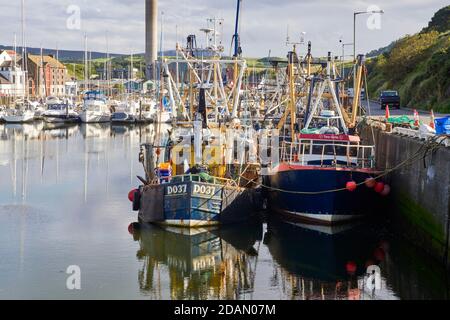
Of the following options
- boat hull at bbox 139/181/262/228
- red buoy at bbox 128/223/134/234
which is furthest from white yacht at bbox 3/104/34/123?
boat hull at bbox 139/181/262/228

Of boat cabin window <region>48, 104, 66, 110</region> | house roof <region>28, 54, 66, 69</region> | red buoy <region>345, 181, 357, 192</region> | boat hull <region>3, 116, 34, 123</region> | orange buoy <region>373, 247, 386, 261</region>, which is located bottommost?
orange buoy <region>373, 247, 386, 261</region>

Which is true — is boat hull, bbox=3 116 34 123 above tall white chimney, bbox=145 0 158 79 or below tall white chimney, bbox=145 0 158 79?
below

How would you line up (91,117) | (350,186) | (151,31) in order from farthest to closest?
(151,31)
(91,117)
(350,186)

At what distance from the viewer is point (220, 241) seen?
2164 cm

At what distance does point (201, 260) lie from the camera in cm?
1983

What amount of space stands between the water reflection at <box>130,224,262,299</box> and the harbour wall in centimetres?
450

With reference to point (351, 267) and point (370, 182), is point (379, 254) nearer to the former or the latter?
point (351, 267)

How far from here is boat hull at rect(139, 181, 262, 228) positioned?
21.9 meters

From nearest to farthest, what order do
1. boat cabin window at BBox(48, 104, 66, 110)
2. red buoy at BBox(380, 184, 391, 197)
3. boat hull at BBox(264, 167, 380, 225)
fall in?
boat hull at BBox(264, 167, 380, 225) < red buoy at BBox(380, 184, 391, 197) < boat cabin window at BBox(48, 104, 66, 110)

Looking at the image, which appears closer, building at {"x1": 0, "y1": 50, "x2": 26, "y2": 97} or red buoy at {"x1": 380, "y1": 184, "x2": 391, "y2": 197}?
red buoy at {"x1": 380, "y1": 184, "x2": 391, "y2": 197}

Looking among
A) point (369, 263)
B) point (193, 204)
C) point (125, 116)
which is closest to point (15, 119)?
point (125, 116)

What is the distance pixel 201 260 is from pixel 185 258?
1.62 feet

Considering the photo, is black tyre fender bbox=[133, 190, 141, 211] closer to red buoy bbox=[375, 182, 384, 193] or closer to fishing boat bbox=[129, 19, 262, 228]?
fishing boat bbox=[129, 19, 262, 228]

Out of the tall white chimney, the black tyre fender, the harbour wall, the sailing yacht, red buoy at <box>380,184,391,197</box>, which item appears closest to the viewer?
the harbour wall
